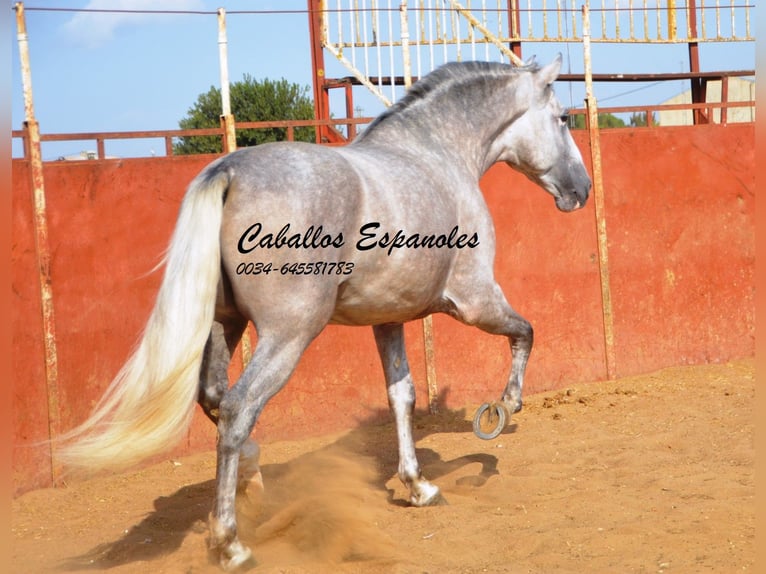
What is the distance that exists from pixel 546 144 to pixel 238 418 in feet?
8.61

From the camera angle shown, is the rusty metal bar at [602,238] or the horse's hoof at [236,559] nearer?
the horse's hoof at [236,559]

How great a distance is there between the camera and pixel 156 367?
375 centimetres

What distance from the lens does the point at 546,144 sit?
5.47m

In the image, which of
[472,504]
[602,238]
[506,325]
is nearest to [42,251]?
[506,325]

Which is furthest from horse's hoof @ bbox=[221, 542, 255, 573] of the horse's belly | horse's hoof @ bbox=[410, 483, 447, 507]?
horse's hoof @ bbox=[410, 483, 447, 507]

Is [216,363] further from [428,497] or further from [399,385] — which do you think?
[428,497]

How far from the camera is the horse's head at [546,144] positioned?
544 cm

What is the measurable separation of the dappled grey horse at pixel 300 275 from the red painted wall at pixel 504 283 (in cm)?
166

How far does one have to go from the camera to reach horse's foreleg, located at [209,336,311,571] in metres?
3.80

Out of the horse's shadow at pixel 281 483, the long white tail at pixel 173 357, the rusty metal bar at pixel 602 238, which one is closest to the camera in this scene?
the long white tail at pixel 173 357

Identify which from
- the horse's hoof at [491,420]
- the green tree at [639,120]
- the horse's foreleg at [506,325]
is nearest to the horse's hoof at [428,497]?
the horse's hoof at [491,420]

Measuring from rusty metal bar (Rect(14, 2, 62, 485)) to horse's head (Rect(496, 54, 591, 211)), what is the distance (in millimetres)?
2775

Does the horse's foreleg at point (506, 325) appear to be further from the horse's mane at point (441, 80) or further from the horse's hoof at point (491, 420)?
the horse's mane at point (441, 80)

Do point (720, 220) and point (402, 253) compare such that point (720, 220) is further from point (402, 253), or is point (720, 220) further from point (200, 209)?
point (200, 209)
